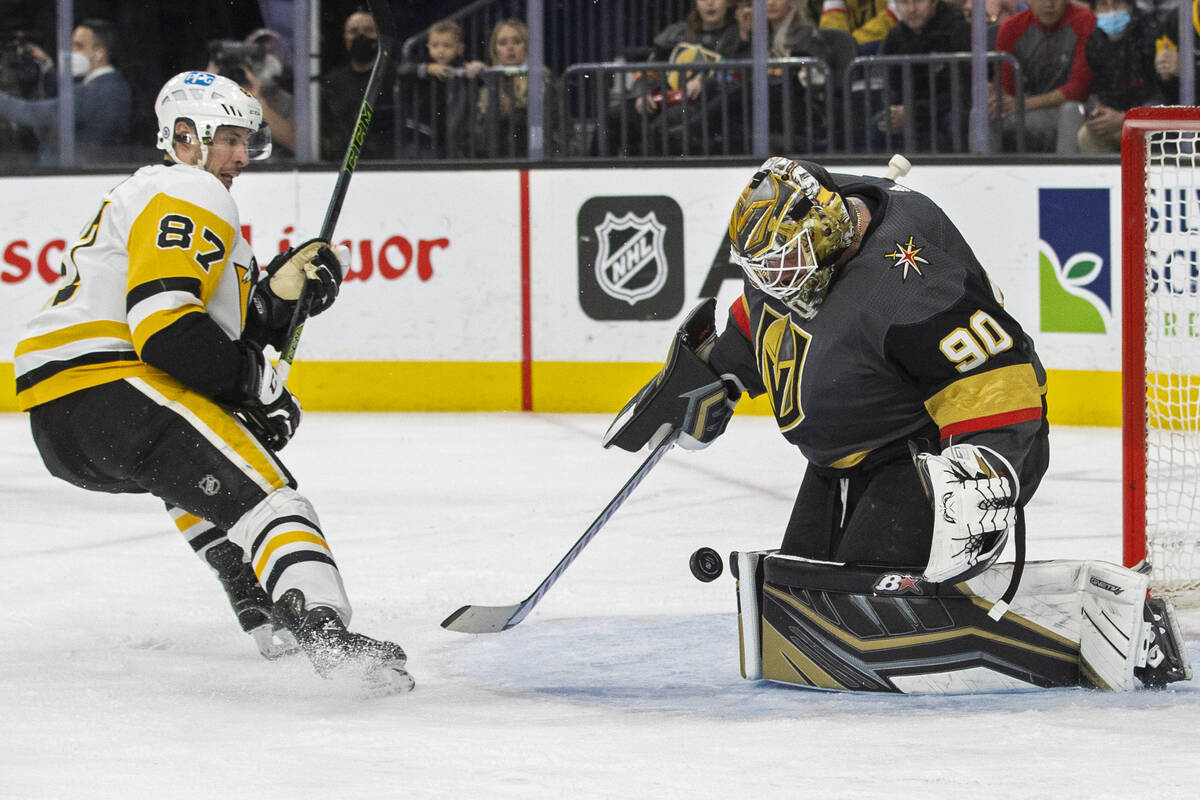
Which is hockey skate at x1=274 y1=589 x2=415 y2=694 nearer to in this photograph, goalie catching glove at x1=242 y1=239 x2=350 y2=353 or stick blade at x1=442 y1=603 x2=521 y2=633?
stick blade at x1=442 y1=603 x2=521 y2=633

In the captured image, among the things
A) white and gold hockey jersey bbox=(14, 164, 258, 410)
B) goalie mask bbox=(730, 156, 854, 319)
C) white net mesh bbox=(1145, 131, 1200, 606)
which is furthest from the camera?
white net mesh bbox=(1145, 131, 1200, 606)

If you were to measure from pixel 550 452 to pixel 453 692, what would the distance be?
2874mm

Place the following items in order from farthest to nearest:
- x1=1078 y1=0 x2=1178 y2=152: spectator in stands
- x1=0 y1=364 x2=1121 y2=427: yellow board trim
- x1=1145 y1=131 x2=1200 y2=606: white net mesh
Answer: x1=0 y1=364 x2=1121 y2=427: yellow board trim < x1=1078 y1=0 x2=1178 y2=152: spectator in stands < x1=1145 y1=131 x2=1200 y2=606: white net mesh

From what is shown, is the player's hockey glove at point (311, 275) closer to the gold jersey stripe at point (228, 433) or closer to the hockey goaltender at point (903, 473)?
the gold jersey stripe at point (228, 433)

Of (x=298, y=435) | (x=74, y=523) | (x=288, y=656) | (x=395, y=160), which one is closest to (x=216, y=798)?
(x=288, y=656)

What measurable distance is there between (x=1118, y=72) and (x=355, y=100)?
9.35ft

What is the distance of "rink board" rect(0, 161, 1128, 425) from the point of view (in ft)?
20.9

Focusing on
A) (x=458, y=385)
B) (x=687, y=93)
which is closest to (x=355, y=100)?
(x=458, y=385)

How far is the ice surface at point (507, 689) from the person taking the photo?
212 centimetres

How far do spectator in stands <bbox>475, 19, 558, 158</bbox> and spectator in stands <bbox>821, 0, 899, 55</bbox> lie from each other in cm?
108

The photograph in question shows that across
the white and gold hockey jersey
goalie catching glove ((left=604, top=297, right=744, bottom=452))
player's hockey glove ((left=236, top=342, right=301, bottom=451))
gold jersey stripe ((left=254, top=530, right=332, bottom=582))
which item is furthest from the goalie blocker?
the white and gold hockey jersey

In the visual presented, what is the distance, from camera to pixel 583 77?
21.4 feet

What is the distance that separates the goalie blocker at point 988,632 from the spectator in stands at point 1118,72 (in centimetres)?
374

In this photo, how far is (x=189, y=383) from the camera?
2650 millimetres
